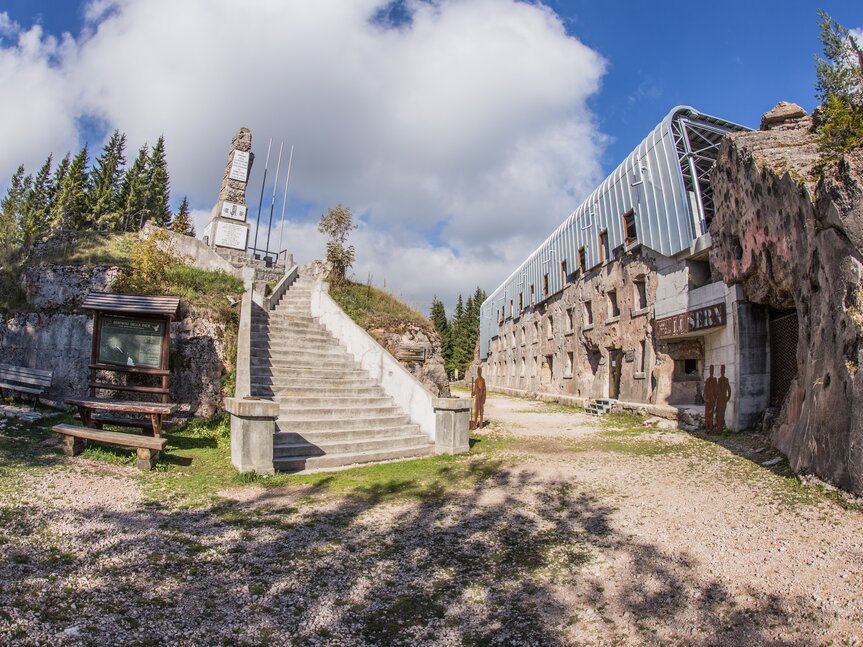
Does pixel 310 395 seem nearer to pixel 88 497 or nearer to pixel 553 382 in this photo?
pixel 88 497

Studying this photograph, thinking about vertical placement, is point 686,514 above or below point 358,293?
below

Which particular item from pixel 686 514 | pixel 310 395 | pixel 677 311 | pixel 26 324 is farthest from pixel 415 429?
pixel 677 311

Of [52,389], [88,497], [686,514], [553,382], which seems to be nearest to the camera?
[88,497]

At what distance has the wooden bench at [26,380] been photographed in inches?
417

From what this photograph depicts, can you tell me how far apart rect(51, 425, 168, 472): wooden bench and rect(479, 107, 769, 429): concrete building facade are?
13807 mm

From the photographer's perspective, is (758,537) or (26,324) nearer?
(758,537)

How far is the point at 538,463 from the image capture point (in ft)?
28.9

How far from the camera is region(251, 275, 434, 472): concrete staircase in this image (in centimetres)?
830

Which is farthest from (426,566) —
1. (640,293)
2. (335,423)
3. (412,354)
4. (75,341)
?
(640,293)

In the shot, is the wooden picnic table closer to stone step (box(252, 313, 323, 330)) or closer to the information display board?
the information display board

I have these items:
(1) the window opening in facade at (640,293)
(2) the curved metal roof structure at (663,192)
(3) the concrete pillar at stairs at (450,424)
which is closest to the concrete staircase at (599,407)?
(1) the window opening in facade at (640,293)

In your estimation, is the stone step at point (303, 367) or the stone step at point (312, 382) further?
the stone step at point (303, 367)

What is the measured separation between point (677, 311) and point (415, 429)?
12.1 metres

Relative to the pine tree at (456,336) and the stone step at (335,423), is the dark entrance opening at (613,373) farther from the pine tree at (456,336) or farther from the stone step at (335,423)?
the pine tree at (456,336)
